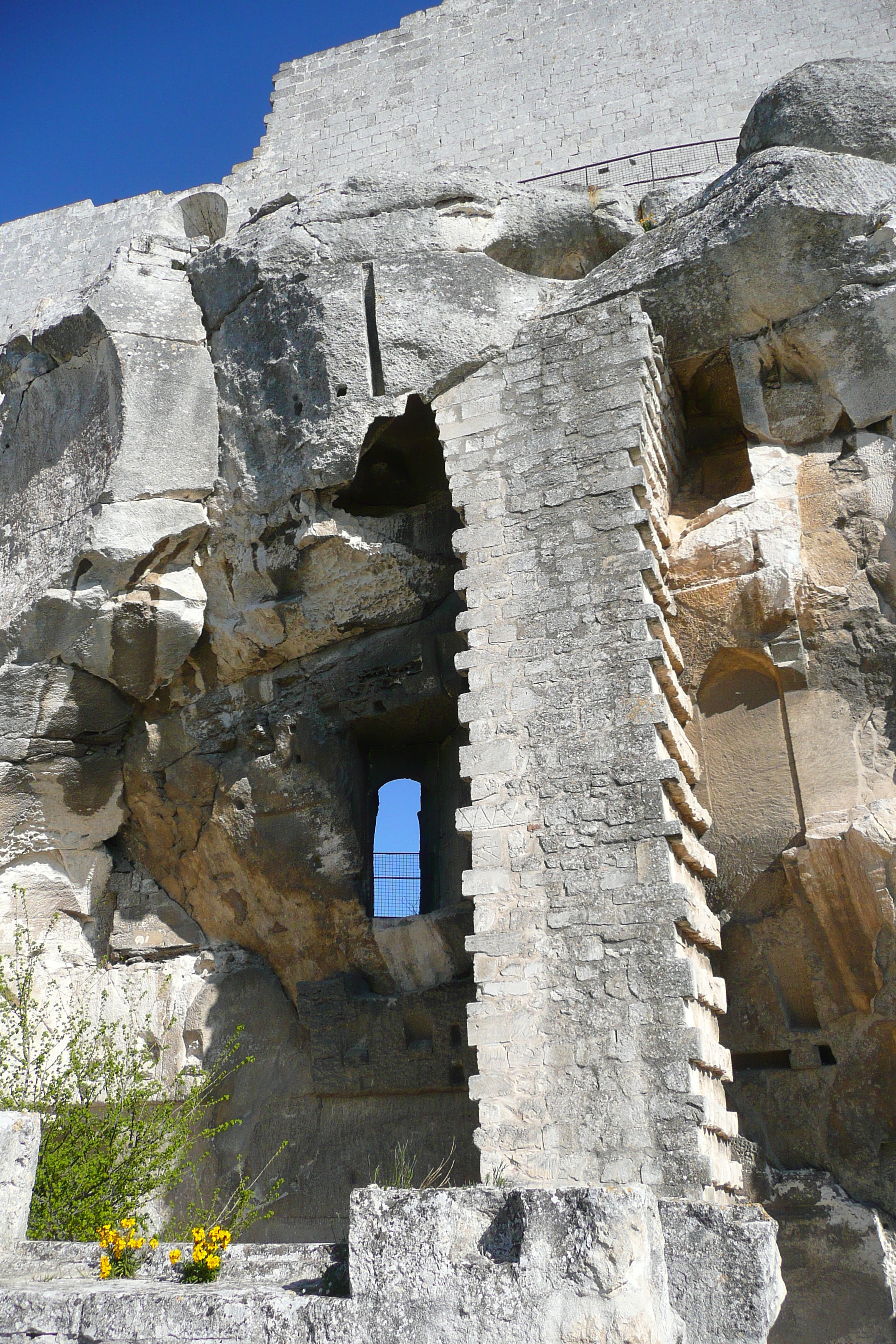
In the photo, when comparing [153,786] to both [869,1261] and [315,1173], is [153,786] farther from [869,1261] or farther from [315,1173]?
[869,1261]

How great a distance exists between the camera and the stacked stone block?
18.0ft

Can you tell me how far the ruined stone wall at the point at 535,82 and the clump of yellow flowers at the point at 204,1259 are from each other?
10.5 meters

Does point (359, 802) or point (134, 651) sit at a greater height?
point (134, 651)

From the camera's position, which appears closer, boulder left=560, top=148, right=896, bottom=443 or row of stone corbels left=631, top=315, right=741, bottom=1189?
row of stone corbels left=631, top=315, right=741, bottom=1189

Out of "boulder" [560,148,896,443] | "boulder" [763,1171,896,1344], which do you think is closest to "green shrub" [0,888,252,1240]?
"boulder" [763,1171,896,1344]

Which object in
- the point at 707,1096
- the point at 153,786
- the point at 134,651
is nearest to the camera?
the point at 707,1096

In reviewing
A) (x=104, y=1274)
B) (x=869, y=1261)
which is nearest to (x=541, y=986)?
(x=869, y=1261)

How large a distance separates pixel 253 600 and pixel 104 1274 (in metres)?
5.71

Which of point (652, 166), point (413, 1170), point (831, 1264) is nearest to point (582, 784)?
point (831, 1264)

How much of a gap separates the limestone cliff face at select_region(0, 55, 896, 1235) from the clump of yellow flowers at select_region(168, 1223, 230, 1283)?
231 centimetres

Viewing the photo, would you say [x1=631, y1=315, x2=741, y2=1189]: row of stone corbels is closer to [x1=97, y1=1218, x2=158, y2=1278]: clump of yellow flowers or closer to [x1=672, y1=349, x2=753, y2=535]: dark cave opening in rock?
[x1=672, y1=349, x2=753, y2=535]: dark cave opening in rock

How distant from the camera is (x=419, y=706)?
8.74m

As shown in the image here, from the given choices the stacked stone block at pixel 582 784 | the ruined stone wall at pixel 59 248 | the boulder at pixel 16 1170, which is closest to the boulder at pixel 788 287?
the stacked stone block at pixel 582 784

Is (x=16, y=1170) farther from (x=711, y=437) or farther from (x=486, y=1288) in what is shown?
(x=711, y=437)
